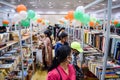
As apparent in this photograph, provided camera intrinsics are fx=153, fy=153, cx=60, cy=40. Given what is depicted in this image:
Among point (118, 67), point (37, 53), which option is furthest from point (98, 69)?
point (37, 53)

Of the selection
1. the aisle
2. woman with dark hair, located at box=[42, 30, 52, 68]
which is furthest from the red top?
the aisle

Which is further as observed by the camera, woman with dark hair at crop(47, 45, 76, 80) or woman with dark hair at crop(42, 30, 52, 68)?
woman with dark hair at crop(42, 30, 52, 68)

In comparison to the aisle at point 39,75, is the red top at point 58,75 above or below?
above

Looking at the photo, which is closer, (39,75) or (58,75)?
(58,75)

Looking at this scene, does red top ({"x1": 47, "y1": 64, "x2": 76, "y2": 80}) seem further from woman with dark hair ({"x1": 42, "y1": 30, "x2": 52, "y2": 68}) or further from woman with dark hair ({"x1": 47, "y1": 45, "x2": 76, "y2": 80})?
woman with dark hair ({"x1": 42, "y1": 30, "x2": 52, "y2": 68})

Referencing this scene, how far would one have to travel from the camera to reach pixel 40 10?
21.2 m

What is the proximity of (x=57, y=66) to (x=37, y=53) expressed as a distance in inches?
174

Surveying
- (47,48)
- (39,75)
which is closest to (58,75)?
(47,48)

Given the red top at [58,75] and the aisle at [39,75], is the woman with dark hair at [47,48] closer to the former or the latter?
the aisle at [39,75]

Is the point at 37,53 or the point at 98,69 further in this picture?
the point at 37,53

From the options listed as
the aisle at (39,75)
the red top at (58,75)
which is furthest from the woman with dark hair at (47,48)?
the red top at (58,75)

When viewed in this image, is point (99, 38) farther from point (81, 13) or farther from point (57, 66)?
point (57, 66)

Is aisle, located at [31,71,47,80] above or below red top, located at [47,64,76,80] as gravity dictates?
below

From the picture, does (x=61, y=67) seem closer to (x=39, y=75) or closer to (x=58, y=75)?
(x=58, y=75)
